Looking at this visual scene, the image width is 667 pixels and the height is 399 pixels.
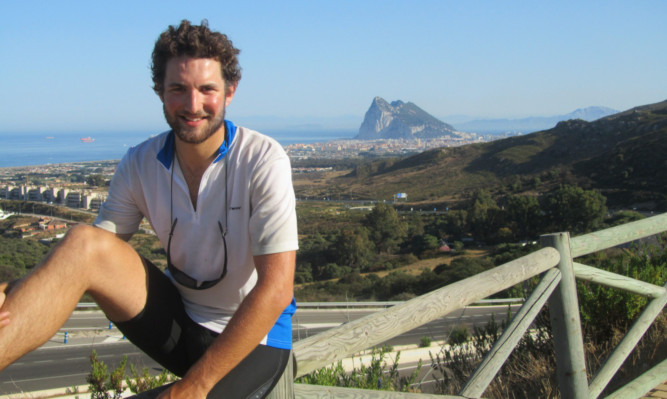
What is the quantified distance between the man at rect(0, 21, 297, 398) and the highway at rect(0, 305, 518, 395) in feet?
16.0

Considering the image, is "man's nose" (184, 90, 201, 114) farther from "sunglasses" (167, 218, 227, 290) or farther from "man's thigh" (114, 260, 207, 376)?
"man's thigh" (114, 260, 207, 376)

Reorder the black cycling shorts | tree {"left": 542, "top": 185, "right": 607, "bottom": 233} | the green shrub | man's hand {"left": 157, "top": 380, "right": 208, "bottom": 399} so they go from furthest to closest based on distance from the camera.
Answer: tree {"left": 542, "top": 185, "right": 607, "bottom": 233} < the green shrub < the black cycling shorts < man's hand {"left": 157, "top": 380, "right": 208, "bottom": 399}

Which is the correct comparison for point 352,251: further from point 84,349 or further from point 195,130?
point 195,130

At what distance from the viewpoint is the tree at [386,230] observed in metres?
30.1

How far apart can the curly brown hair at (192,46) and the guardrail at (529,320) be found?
0.77 meters

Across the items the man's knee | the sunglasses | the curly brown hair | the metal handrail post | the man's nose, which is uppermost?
the curly brown hair

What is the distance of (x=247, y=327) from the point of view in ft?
4.05

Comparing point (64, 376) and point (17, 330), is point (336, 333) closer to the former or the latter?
point (17, 330)

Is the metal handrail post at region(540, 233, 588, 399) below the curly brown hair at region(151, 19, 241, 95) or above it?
below

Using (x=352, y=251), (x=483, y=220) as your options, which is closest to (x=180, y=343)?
(x=352, y=251)

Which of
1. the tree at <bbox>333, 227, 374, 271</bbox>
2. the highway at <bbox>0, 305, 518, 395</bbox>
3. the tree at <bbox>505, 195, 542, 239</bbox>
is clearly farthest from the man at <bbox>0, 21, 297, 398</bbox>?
the tree at <bbox>505, 195, 542, 239</bbox>

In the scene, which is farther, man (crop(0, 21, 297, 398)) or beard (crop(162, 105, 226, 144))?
beard (crop(162, 105, 226, 144))

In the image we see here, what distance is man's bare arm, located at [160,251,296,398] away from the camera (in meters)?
1.20

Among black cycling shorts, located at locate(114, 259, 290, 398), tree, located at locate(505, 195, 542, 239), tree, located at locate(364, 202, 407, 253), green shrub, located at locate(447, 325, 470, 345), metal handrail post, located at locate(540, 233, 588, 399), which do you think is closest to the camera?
black cycling shorts, located at locate(114, 259, 290, 398)
